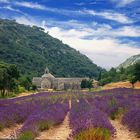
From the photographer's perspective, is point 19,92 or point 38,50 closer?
point 19,92

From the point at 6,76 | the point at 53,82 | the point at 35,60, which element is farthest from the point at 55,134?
the point at 35,60

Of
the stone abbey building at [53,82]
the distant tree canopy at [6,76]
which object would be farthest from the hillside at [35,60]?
the distant tree canopy at [6,76]

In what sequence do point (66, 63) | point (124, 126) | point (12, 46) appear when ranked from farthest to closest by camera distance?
1. point (66, 63)
2. point (12, 46)
3. point (124, 126)

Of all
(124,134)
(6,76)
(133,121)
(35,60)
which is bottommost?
(124,134)

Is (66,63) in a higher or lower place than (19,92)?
higher

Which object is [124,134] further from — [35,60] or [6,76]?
Result: [35,60]

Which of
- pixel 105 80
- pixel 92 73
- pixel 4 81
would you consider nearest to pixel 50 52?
pixel 92 73

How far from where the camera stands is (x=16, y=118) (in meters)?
16.2

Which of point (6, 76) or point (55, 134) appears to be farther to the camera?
point (6, 76)

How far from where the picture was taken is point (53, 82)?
124625mm

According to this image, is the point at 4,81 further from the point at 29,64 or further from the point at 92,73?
the point at 92,73

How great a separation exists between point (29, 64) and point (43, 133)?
442ft

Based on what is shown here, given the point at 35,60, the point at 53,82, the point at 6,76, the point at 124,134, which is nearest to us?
the point at 124,134

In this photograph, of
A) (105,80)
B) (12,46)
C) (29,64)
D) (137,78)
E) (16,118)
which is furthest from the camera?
(12,46)
